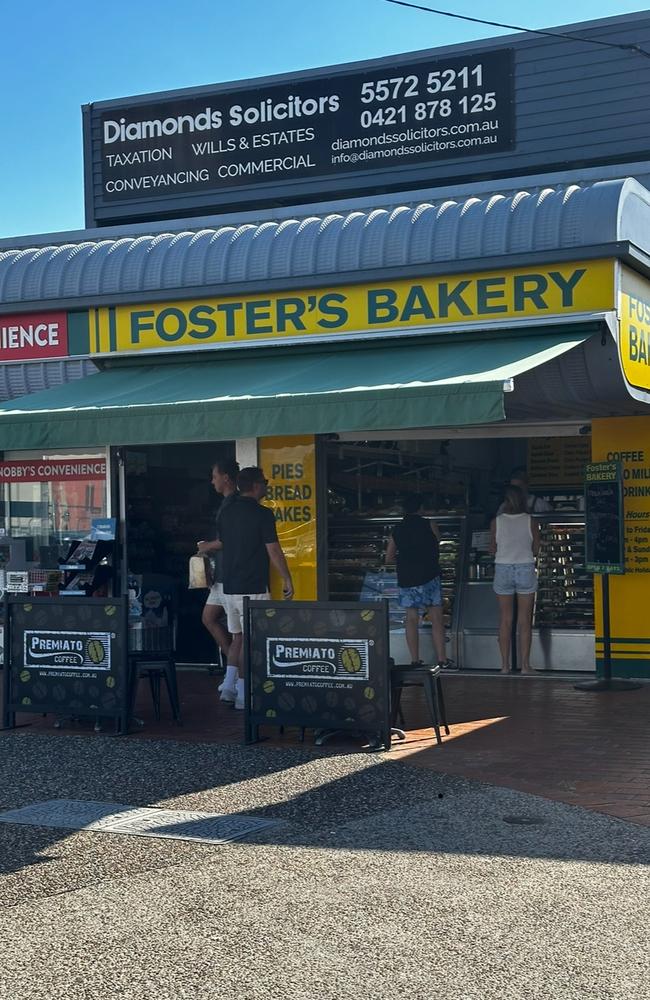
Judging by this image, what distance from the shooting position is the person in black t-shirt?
11922 millimetres

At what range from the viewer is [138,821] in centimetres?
682

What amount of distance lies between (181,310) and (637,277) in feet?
13.6

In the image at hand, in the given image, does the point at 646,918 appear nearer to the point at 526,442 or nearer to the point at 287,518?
the point at 287,518

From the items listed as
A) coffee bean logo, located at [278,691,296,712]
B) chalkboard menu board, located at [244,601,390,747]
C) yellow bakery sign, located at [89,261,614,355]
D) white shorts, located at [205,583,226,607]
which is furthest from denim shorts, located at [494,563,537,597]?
coffee bean logo, located at [278,691,296,712]

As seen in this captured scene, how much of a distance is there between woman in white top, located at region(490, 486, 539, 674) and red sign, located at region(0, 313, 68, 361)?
4.57m

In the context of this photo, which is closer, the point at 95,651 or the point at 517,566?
the point at 95,651

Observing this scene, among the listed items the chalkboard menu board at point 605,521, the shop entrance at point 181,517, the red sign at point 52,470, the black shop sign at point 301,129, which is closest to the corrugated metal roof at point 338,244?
the red sign at point 52,470

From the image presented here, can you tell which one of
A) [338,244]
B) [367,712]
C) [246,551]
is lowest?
[367,712]

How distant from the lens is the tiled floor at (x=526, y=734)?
7496 mm

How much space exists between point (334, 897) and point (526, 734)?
4.02 meters

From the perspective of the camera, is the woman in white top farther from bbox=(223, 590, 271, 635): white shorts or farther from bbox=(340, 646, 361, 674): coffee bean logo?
bbox=(340, 646, 361, 674): coffee bean logo

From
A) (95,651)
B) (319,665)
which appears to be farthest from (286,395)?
(95,651)

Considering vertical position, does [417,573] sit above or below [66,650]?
above

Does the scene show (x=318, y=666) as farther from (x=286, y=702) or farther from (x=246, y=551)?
(x=246, y=551)
